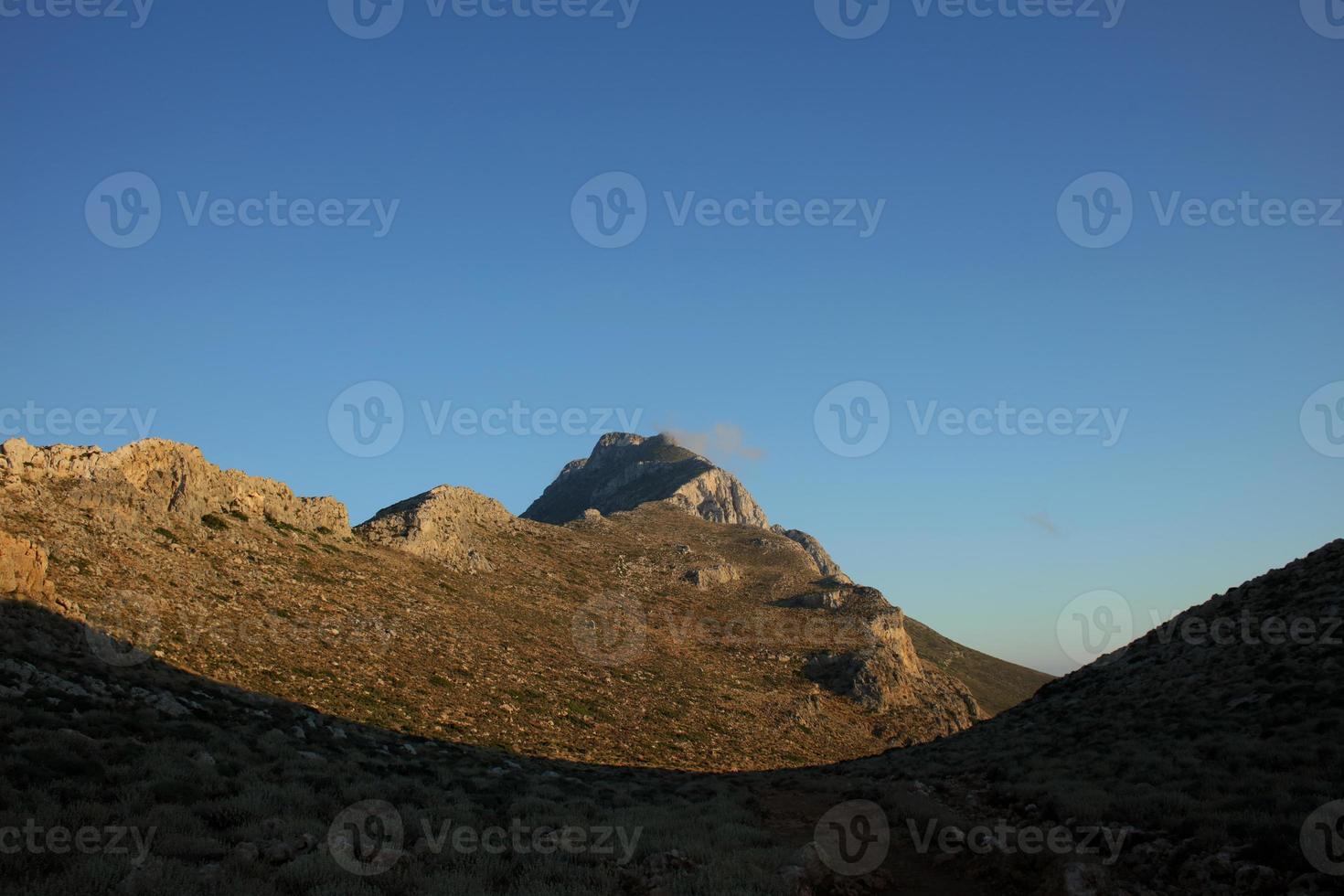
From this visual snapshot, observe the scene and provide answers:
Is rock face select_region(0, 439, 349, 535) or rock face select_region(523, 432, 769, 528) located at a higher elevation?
rock face select_region(523, 432, 769, 528)

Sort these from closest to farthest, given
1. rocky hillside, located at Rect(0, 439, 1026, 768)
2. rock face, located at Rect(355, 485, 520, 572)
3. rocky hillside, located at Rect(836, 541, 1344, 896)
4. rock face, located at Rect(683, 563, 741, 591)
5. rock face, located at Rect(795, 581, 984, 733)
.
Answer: rocky hillside, located at Rect(836, 541, 1344, 896), rocky hillside, located at Rect(0, 439, 1026, 768), rock face, located at Rect(355, 485, 520, 572), rock face, located at Rect(795, 581, 984, 733), rock face, located at Rect(683, 563, 741, 591)

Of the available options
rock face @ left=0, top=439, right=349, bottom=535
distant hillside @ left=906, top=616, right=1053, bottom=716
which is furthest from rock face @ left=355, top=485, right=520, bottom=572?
distant hillside @ left=906, top=616, right=1053, bottom=716

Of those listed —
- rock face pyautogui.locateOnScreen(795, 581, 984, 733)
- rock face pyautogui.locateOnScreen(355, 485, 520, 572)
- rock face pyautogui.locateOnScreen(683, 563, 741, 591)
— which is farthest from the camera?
rock face pyautogui.locateOnScreen(683, 563, 741, 591)

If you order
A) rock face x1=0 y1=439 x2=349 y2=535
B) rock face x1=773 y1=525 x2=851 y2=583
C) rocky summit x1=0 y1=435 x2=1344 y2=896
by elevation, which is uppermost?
rock face x1=773 y1=525 x2=851 y2=583

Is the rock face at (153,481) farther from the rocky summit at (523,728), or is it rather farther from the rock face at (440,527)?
the rock face at (440,527)

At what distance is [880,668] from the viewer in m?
66.2

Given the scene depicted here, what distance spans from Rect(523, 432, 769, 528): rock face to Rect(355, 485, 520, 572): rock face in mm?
52792

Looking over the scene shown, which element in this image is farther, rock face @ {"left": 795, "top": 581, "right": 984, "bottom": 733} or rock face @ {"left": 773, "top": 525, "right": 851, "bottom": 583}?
rock face @ {"left": 773, "top": 525, "right": 851, "bottom": 583}

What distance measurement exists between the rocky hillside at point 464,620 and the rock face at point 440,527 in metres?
0.20

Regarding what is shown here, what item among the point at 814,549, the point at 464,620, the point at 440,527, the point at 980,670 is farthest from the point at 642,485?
the point at 464,620

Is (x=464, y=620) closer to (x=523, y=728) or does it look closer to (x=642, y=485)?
(x=523, y=728)

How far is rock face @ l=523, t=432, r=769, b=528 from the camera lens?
137 meters

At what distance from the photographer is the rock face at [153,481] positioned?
34375 mm

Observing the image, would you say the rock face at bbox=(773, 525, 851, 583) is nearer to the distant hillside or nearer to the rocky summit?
the distant hillside
